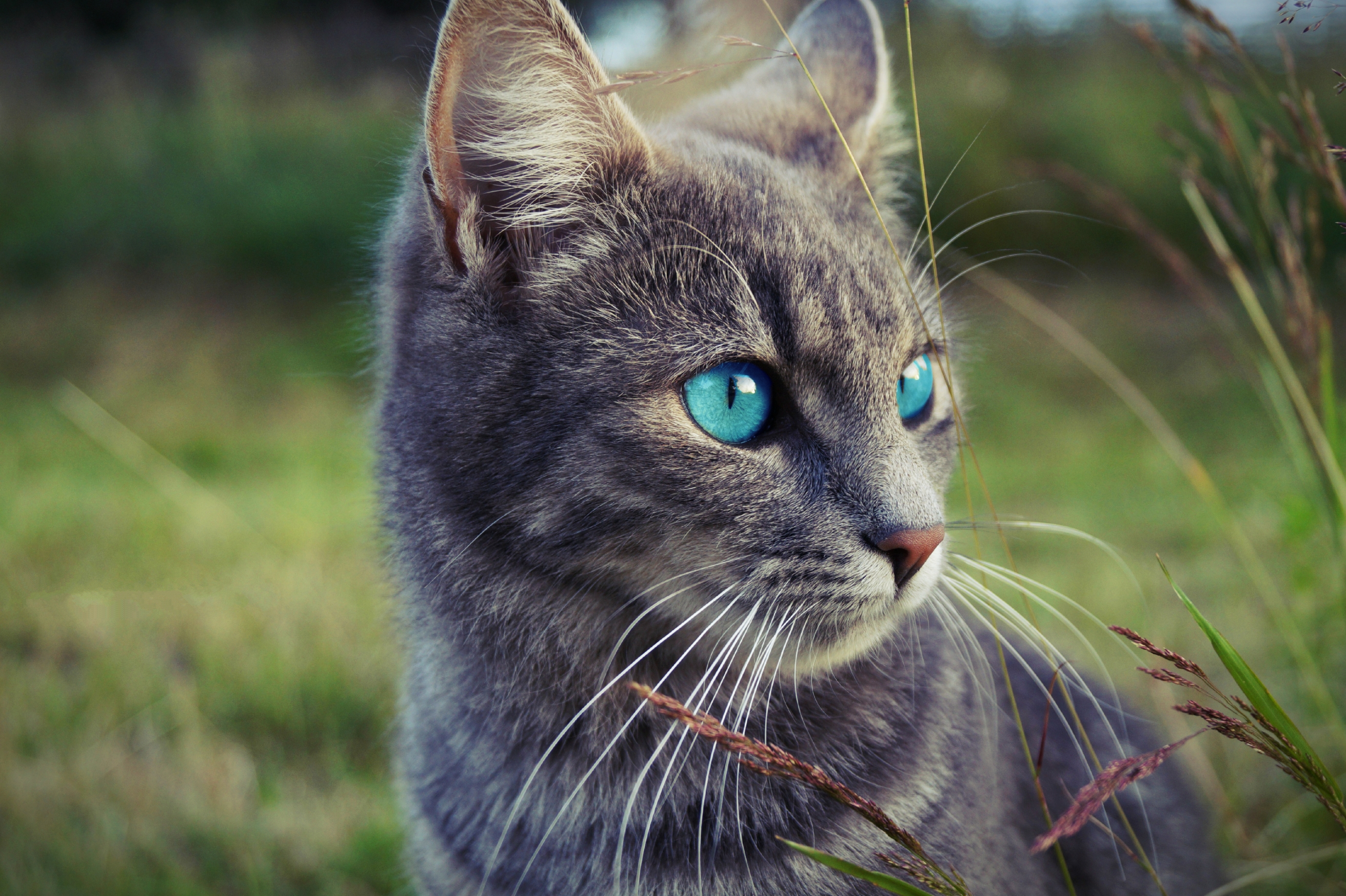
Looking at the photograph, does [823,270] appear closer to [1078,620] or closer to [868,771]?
[868,771]

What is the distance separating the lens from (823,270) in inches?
48.1

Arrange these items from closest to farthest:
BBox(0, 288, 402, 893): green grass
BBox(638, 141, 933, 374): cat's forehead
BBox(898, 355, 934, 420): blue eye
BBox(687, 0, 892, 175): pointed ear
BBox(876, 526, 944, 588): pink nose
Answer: BBox(876, 526, 944, 588): pink nose, BBox(638, 141, 933, 374): cat's forehead, BBox(898, 355, 934, 420): blue eye, BBox(687, 0, 892, 175): pointed ear, BBox(0, 288, 402, 893): green grass

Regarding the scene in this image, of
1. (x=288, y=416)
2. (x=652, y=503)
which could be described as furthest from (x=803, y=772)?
(x=288, y=416)

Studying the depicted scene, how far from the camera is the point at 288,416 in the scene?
4.95 meters

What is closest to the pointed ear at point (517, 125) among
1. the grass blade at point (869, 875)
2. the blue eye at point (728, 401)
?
the blue eye at point (728, 401)

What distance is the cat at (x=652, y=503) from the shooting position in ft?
3.66

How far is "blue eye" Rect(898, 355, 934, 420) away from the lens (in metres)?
1.33

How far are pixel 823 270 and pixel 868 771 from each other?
73cm

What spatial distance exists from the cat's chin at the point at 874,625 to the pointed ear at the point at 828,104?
803 mm

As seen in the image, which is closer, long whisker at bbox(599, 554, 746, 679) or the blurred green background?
long whisker at bbox(599, 554, 746, 679)

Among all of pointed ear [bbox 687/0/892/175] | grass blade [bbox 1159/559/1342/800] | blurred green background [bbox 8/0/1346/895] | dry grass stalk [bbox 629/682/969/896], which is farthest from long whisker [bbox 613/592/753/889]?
pointed ear [bbox 687/0/892/175]

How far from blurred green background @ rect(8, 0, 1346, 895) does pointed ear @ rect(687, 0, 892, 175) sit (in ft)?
0.65

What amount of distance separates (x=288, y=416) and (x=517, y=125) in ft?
13.9

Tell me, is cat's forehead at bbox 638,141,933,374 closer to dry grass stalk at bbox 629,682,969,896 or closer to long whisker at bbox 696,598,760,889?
long whisker at bbox 696,598,760,889
